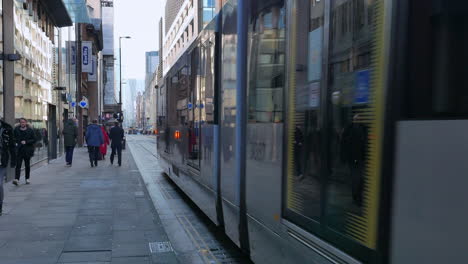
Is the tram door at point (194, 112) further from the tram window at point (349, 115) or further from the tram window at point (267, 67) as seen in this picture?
the tram window at point (349, 115)

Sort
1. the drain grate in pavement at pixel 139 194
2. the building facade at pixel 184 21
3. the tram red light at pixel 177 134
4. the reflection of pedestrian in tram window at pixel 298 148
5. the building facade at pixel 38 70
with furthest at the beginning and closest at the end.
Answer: the building facade at pixel 184 21
the building facade at pixel 38 70
the drain grate in pavement at pixel 139 194
the tram red light at pixel 177 134
the reflection of pedestrian in tram window at pixel 298 148

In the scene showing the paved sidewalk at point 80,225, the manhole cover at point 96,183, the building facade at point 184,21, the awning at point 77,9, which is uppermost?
the building facade at point 184,21

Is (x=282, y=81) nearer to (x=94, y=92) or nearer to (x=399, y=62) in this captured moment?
(x=399, y=62)

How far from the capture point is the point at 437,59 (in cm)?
187

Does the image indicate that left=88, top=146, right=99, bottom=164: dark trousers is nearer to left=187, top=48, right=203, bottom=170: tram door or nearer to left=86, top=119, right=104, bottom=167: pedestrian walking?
left=86, top=119, right=104, bottom=167: pedestrian walking

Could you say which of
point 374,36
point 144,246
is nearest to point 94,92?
point 144,246

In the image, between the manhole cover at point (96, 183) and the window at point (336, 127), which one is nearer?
the window at point (336, 127)

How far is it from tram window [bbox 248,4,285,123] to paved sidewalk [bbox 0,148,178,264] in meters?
2.25

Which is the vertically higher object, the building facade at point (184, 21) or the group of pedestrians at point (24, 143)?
the building facade at point (184, 21)

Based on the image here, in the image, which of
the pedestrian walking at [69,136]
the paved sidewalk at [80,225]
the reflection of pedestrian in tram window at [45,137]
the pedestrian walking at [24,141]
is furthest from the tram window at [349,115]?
the reflection of pedestrian in tram window at [45,137]

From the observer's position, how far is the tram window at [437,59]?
1773mm

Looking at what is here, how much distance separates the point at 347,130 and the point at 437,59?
2.45 feet

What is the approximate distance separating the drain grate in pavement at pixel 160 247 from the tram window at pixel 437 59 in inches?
163

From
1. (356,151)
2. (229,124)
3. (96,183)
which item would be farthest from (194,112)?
(96,183)
